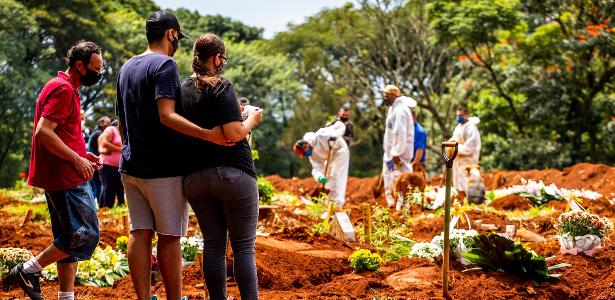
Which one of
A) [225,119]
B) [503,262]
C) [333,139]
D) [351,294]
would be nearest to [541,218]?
[333,139]

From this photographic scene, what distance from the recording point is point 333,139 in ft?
43.2

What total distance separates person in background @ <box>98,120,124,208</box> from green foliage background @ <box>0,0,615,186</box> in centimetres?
1248

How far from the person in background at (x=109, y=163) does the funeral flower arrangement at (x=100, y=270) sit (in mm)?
5802

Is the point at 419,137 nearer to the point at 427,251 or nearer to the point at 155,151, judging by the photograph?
the point at 427,251

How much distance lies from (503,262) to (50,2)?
2664cm

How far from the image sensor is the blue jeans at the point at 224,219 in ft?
16.0

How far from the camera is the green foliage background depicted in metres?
23.0

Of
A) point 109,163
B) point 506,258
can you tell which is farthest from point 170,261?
point 109,163

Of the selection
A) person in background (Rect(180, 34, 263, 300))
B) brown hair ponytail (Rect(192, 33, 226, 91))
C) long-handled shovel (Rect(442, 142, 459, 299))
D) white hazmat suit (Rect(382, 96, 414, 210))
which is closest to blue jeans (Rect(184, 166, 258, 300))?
person in background (Rect(180, 34, 263, 300))

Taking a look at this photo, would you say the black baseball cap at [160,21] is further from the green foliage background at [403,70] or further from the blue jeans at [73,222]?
the green foliage background at [403,70]

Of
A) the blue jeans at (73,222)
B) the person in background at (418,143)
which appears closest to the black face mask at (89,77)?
the blue jeans at (73,222)

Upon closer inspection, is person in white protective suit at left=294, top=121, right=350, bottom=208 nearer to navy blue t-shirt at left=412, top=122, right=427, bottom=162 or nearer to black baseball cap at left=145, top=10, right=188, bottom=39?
navy blue t-shirt at left=412, top=122, right=427, bottom=162

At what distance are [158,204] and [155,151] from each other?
318 mm

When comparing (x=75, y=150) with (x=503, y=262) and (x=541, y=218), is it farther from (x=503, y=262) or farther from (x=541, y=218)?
(x=541, y=218)
